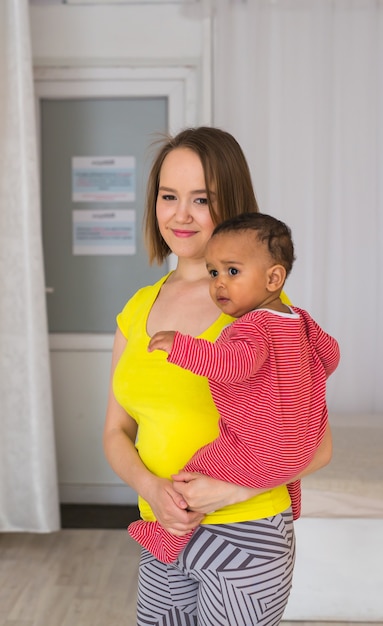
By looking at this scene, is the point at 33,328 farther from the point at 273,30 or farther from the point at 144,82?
the point at 273,30

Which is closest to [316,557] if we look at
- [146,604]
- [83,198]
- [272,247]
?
[146,604]

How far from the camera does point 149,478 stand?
136 cm

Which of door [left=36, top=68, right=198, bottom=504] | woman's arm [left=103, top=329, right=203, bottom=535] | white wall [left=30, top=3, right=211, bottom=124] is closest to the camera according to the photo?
woman's arm [left=103, top=329, right=203, bottom=535]

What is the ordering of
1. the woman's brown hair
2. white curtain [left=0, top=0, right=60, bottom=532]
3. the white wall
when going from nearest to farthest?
the woman's brown hair, white curtain [left=0, top=0, right=60, bottom=532], the white wall

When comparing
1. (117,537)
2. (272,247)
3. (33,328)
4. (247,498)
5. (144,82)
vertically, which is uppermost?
(144,82)

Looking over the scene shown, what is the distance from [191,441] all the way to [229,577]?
23cm

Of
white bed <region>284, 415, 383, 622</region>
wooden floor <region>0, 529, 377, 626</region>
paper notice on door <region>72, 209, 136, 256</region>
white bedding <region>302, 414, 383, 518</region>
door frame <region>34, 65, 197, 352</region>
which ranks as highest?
door frame <region>34, 65, 197, 352</region>

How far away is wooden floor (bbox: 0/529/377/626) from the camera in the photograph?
292 centimetres

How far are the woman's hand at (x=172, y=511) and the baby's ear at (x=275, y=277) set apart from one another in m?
0.36

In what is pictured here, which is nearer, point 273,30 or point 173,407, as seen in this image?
point 173,407

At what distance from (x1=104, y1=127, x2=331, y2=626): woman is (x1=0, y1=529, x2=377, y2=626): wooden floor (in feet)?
5.34

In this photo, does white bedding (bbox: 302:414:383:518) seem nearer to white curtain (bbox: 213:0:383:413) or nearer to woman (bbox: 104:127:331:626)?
white curtain (bbox: 213:0:383:413)

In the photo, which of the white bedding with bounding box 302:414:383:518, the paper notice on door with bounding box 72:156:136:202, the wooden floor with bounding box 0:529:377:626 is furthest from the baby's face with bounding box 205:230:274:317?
the paper notice on door with bounding box 72:156:136:202

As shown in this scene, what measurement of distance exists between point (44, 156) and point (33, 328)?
1.15 meters
